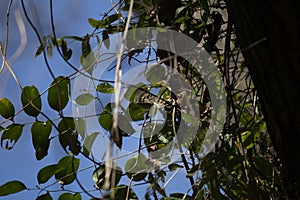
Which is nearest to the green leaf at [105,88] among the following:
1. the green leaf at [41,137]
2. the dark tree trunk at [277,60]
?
the green leaf at [41,137]

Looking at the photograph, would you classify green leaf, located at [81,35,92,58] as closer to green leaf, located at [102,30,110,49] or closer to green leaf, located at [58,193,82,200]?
green leaf, located at [102,30,110,49]

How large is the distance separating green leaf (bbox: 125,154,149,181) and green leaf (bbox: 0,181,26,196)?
0.56ft

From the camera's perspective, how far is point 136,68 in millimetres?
1031

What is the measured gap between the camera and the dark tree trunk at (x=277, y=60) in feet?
1.78

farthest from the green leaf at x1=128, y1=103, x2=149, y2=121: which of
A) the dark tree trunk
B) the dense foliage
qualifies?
the dark tree trunk

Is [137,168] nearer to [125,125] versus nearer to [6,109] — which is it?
[125,125]

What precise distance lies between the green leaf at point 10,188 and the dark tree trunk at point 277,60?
1.56 feet

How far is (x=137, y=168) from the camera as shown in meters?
0.93

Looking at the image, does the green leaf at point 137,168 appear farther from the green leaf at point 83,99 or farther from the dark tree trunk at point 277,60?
the dark tree trunk at point 277,60

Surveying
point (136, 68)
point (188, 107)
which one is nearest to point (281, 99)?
point (188, 107)

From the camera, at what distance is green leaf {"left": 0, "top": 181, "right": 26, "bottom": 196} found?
3.05 feet

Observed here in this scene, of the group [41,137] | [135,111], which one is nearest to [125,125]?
[135,111]

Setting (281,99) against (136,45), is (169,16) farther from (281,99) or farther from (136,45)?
(281,99)

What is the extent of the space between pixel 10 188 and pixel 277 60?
1.78 ft
